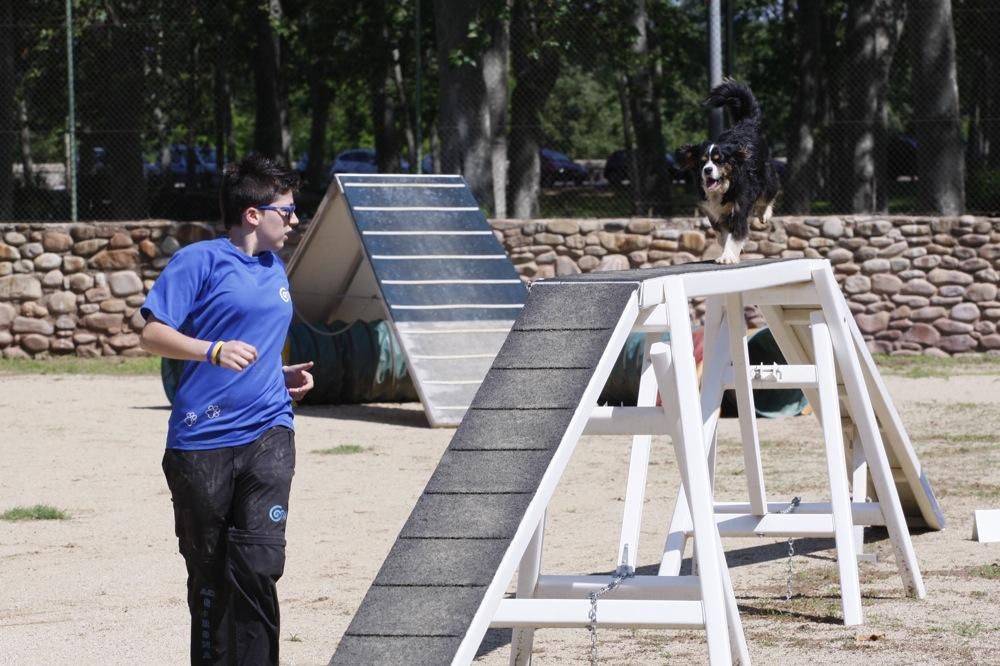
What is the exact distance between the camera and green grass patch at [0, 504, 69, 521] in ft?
27.4

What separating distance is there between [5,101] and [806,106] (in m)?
13.8

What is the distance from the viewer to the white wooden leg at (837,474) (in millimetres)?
5961

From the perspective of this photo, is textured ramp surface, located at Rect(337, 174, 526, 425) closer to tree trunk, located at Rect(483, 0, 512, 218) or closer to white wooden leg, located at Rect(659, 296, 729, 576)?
tree trunk, located at Rect(483, 0, 512, 218)

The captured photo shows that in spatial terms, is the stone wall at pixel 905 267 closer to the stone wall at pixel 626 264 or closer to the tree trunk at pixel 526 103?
the stone wall at pixel 626 264

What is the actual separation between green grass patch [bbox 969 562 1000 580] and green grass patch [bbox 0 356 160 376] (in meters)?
10.3

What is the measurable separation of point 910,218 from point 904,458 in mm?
9270

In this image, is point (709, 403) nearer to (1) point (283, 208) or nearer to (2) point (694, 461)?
(2) point (694, 461)

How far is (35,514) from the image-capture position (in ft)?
27.5

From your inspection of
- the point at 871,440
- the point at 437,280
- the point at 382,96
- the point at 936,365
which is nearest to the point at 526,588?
the point at 871,440

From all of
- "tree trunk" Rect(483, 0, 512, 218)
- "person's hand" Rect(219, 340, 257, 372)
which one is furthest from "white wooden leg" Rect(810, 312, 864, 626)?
"tree trunk" Rect(483, 0, 512, 218)

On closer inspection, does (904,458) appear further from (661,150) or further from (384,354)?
(661,150)

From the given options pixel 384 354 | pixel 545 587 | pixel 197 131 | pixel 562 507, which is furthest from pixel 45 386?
pixel 545 587

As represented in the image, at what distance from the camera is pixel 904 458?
7.02 m

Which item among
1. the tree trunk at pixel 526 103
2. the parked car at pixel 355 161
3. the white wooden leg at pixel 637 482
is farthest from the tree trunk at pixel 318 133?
the white wooden leg at pixel 637 482
